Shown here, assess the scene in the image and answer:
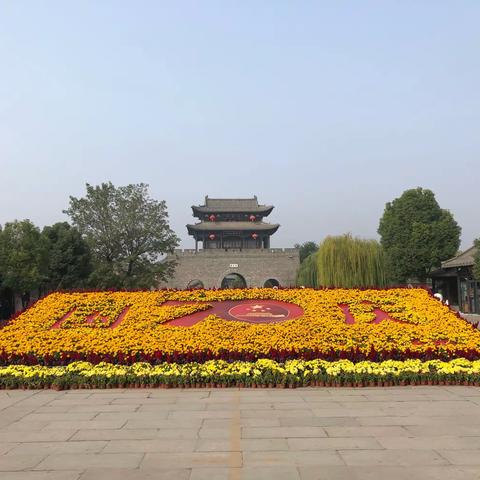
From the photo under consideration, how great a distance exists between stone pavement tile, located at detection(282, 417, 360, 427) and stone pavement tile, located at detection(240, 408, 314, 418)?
17cm

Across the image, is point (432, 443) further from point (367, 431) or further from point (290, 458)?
point (290, 458)

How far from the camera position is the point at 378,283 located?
28.6m

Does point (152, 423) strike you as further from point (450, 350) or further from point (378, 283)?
point (378, 283)

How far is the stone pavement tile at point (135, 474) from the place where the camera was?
146 inches

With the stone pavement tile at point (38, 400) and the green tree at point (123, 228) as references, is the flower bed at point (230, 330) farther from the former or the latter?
the green tree at point (123, 228)

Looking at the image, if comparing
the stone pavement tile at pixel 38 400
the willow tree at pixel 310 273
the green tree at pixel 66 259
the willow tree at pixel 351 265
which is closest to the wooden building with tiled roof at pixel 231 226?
the willow tree at pixel 310 273

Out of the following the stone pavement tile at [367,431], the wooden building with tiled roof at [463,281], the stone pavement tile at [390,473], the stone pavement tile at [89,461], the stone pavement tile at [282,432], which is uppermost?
the wooden building with tiled roof at [463,281]

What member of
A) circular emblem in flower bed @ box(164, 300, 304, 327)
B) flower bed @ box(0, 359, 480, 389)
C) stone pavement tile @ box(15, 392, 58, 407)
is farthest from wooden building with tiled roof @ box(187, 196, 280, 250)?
stone pavement tile @ box(15, 392, 58, 407)

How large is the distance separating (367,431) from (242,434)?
1.19 metres

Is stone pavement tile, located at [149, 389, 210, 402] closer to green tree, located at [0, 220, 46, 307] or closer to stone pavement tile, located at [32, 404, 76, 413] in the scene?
stone pavement tile, located at [32, 404, 76, 413]

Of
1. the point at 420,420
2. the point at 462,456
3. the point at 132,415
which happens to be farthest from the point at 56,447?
the point at 420,420

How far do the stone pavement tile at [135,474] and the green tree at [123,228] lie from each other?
24.9 meters

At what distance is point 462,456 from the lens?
4.12m

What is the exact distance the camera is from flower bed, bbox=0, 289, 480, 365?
805cm
